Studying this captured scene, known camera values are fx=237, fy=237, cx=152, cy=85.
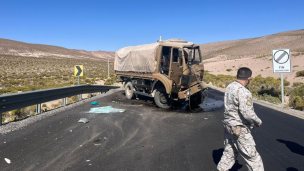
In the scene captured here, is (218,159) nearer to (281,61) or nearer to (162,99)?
(162,99)

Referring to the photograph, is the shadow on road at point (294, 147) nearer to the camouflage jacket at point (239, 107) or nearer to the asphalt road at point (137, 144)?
the asphalt road at point (137, 144)

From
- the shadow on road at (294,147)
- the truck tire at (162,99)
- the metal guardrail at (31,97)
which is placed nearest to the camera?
the shadow on road at (294,147)

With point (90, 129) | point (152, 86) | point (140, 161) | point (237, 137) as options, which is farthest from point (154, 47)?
point (237, 137)

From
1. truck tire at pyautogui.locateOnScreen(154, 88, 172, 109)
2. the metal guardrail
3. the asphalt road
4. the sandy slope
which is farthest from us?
the sandy slope

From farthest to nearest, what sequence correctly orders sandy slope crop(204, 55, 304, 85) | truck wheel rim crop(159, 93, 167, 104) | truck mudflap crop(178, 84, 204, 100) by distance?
sandy slope crop(204, 55, 304, 85) → truck wheel rim crop(159, 93, 167, 104) → truck mudflap crop(178, 84, 204, 100)

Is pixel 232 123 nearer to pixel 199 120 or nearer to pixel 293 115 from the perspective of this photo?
pixel 199 120

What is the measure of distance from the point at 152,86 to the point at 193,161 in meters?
6.95

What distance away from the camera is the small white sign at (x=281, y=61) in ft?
42.7

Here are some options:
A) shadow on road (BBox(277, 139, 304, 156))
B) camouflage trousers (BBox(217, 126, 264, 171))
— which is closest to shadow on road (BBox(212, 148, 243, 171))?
camouflage trousers (BBox(217, 126, 264, 171))

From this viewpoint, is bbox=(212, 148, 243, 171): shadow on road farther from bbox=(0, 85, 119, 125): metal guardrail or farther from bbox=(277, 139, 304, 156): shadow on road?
bbox=(0, 85, 119, 125): metal guardrail

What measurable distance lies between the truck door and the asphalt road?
8.14 feet

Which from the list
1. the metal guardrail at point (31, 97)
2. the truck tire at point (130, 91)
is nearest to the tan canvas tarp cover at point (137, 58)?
the truck tire at point (130, 91)

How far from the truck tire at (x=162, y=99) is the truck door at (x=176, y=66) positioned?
0.80 metres

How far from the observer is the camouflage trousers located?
12.1 feet
